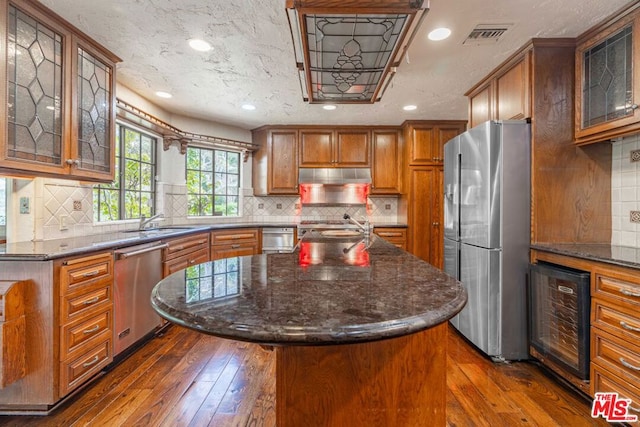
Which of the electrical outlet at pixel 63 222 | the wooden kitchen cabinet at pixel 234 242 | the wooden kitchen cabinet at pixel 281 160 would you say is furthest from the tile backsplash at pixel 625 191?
the electrical outlet at pixel 63 222

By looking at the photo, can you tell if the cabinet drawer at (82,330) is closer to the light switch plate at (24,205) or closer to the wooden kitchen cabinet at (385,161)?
the light switch plate at (24,205)

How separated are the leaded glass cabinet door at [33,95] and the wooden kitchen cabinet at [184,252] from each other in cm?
114

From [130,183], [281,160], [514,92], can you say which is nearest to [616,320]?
[514,92]

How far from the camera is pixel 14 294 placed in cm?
161

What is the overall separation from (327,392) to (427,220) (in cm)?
372

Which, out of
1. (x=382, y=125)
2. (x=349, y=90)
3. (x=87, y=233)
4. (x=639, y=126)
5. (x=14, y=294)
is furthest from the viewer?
(x=382, y=125)

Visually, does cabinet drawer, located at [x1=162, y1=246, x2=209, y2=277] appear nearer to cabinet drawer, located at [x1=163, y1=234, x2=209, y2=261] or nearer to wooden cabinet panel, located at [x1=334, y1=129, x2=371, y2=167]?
cabinet drawer, located at [x1=163, y1=234, x2=209, y2=261]

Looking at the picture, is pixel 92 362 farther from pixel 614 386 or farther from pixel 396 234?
pixel 396 234

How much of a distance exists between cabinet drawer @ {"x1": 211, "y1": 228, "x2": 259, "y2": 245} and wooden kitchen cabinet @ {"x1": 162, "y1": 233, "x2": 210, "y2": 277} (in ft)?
0.55

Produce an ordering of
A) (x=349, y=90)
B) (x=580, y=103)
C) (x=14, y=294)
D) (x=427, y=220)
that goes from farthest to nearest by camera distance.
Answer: (x=427, y=220) → (x=580, y=103) → (x=349, y=90) → (x=14, y=294)

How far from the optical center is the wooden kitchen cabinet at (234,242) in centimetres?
390

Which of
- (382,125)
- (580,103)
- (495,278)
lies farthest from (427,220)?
Answer: (580,103)

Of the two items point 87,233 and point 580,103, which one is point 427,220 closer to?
point 580,103

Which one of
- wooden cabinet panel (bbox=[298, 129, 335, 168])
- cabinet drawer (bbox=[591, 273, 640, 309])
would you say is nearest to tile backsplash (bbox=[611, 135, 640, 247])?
cabinet drawer (bbox=[591, 273, 640, 309])
